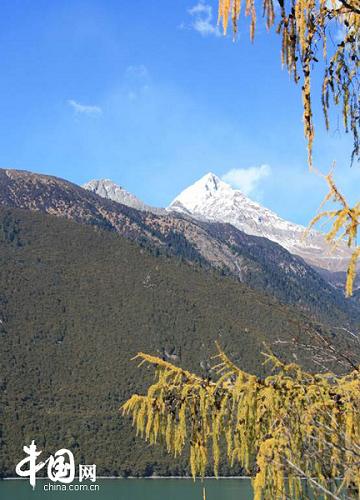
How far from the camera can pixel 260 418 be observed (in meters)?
4.47

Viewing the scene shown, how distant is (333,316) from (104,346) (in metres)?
97.9

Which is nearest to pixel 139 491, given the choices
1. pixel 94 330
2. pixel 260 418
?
pixel 94 330

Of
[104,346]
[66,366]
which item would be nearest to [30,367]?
[66,366]

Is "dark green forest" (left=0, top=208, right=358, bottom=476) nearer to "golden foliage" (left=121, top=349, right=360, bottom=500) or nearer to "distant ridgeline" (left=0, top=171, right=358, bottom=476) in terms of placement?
"distant ridgeline" (left=0, top=171, right=358, bottom=476)

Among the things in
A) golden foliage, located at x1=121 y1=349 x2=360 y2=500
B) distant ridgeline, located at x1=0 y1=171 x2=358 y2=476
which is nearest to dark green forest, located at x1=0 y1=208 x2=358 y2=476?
distant ridgeline, located at x1=0 y1=171 x2=358 y2=476

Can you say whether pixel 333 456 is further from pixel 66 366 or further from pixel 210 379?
pixel 66 366

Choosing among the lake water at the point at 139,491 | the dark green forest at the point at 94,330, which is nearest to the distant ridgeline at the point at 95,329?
the dark green forest at the point at 94,330

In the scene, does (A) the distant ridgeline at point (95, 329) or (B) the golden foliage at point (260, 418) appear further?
(A) the distant ridgeline at point (95, 329)

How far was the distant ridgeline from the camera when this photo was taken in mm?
101438

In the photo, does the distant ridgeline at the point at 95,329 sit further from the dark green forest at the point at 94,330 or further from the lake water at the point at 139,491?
the lake water at the point at 139,491

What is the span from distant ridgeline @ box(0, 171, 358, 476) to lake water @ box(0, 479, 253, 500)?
355 centimetres

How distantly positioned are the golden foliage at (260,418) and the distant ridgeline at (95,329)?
90.3 m

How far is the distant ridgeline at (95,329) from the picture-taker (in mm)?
101438

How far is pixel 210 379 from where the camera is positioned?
470 cm
